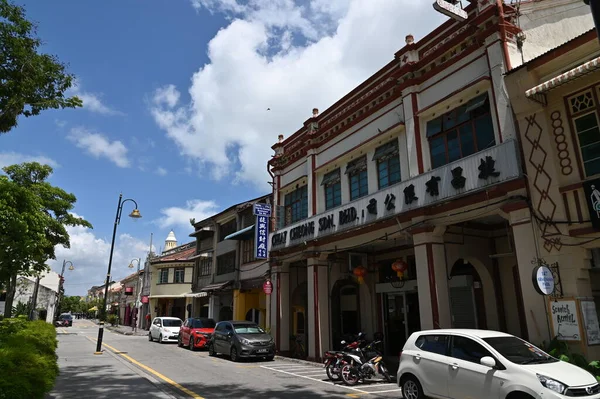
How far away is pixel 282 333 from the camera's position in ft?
64.6

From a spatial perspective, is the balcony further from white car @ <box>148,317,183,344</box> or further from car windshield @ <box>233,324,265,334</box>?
white car @ <box>148,317,183,344</box>

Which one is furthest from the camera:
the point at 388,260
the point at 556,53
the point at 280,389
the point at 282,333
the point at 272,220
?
the point at 272,220

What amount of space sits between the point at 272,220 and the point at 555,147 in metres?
13.7

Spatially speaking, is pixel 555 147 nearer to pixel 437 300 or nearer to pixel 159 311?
pixel 437 300

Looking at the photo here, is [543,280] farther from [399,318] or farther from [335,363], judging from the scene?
[399,318]

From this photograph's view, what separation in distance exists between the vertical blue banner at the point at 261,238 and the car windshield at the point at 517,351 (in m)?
13.9

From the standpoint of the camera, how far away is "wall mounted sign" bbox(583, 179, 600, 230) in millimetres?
8558

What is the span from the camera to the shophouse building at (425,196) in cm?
1097

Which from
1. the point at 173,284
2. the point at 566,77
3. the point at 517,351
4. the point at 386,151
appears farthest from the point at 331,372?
the point at 173,284

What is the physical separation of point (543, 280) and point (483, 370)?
9.17 ft

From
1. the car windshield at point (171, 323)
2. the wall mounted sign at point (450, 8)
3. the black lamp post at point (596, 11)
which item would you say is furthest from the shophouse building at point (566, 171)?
the car windshield at point (171, 323)

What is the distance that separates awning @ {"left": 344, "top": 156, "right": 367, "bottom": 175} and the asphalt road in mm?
7463

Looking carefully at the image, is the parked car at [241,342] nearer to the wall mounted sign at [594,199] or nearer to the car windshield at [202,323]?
the car windshield at [202,323]

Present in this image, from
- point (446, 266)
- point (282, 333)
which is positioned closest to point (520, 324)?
point (446, 266)
